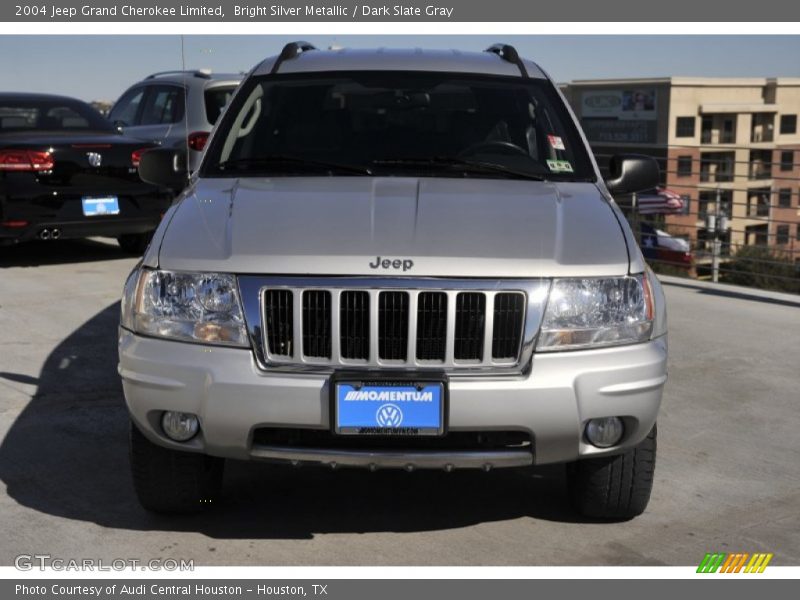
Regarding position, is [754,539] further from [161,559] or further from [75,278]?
[75,278]

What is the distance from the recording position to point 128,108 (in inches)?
521

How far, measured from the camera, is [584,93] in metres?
86.4

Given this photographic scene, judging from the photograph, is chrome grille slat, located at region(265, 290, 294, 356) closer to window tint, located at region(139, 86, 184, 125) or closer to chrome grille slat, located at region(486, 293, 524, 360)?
chrome grille slat, located at region(486, 293, 524, 360)

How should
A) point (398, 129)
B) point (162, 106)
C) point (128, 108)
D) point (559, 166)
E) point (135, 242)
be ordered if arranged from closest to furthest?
point (559, 166) < point (398, 129) < point (135, 242) < point (162, 106) < point (128, 108)

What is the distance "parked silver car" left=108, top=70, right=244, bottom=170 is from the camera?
11703 millimetres

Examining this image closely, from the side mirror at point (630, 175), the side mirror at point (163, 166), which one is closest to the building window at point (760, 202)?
the side mirror at point (630, 175)

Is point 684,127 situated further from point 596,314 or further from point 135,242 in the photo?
point 596,314

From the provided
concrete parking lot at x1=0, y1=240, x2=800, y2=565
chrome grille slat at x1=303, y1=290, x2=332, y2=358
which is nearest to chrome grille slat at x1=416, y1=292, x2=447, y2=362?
chrome grille slat at x1=303, y1=290, x2=332, y2=358

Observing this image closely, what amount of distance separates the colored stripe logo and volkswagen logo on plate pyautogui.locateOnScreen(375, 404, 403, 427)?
1179 millimetres

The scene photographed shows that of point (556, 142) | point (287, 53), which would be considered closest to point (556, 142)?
point (556, 142)

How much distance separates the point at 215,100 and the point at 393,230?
26.6ft

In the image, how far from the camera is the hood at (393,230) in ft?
12.9

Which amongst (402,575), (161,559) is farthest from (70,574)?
(402,575)

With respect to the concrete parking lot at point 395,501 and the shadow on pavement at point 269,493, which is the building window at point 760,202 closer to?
the concrete parking lot at point 395,501
